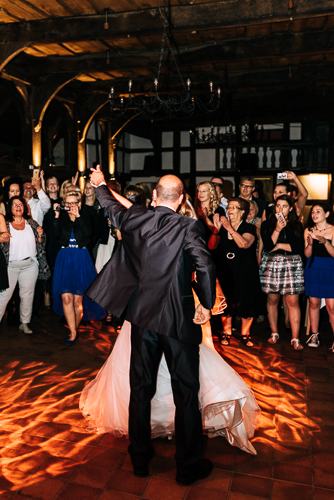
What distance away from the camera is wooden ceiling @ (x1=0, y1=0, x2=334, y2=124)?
17.4 feet

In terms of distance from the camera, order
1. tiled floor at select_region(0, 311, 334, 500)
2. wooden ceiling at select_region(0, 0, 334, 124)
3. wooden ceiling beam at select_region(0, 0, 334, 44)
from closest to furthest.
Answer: tiled floor at select_region(0, 311, 334, 500)
wooden ceiling beam at select_region(0, 0, 334, 44)
wooden ceiling at select_region(0, 0, 334, 124)

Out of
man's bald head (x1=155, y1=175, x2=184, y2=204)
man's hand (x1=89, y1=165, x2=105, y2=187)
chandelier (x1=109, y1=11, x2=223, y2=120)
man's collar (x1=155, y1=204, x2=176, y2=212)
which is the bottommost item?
man's collar (x1=155, y1=204, x2=176, y2=212)

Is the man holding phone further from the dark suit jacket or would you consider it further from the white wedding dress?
the dark suit jacket

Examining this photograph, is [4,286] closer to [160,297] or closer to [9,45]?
[160,297]

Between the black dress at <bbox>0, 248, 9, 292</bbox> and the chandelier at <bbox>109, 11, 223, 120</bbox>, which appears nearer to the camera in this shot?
the black dress at <bbox>0, 248, 9, 292</bbox>

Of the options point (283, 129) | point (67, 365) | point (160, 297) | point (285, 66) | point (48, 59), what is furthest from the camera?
point (283, 129)

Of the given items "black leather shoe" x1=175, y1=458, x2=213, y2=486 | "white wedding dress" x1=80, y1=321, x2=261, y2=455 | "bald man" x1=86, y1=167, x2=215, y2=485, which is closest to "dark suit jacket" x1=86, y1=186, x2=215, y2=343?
"bald man" x1=86, y1=167, x2=215, y2=485

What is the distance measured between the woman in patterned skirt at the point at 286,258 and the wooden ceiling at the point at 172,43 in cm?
242

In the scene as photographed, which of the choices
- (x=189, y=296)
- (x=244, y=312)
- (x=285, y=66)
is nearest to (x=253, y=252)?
(x=244, y=312)

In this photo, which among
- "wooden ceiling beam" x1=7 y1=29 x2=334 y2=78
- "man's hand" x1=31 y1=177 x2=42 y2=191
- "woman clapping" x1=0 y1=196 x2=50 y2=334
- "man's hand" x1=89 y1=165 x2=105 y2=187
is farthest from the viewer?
"wooden ceiling beam" x1=7 y1=29 x2=334 y2=78

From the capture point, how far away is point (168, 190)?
2.24 m

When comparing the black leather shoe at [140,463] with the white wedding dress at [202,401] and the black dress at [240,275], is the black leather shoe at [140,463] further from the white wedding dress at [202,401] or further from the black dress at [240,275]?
the black dress at [240,275]

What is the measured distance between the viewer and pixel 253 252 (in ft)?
14.7

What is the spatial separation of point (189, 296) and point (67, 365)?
2152 millimetres
